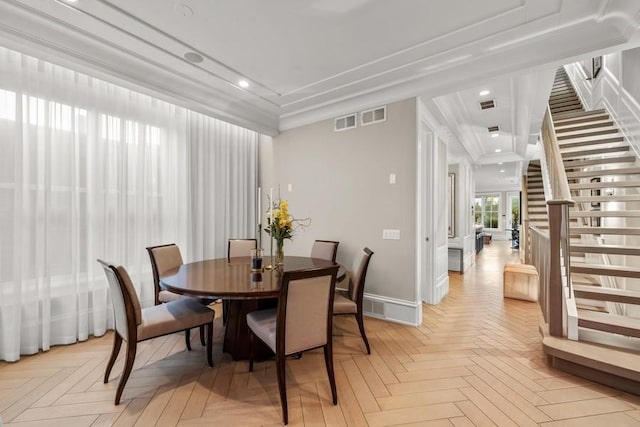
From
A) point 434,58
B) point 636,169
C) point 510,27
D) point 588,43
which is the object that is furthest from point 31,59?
point 636,169

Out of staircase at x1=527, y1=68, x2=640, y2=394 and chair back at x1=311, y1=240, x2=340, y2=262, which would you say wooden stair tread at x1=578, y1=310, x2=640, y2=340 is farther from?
chair back at x1=311, y1=240, x2=340, y2=262

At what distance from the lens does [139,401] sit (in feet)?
6.21

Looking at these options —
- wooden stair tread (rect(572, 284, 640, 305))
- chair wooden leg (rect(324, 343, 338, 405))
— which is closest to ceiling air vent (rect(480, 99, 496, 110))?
wooden stair tread (rect(572, 284, 640, 305))

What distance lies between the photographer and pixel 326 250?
355 centimetres

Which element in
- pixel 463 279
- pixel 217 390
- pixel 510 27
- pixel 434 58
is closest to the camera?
pixel 217 390

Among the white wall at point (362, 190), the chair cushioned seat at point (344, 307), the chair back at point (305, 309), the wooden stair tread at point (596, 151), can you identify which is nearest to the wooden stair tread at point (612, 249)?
the white wall at point (362, 190)

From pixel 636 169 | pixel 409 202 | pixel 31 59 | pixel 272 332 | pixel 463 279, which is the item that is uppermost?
pixel 31 59

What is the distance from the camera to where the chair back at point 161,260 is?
9.55ft

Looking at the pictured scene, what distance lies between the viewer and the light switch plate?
11.0 ft

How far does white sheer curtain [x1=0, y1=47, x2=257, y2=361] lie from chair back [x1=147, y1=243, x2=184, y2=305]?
48 cm

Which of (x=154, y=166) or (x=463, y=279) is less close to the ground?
(x=154, y=166)

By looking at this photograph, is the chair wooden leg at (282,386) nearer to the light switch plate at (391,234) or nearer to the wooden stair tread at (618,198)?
the light switch plate at (391,234)

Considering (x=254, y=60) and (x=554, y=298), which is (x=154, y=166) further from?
(x=554, y=298)

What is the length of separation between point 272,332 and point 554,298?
2.52 metres
